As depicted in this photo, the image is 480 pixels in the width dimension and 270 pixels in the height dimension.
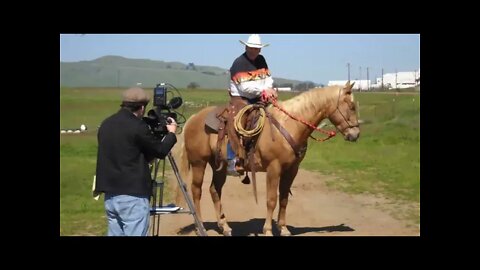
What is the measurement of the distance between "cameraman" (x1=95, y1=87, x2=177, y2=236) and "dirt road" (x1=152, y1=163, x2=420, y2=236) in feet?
8.80

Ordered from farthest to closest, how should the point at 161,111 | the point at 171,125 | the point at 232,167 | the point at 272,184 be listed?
the point at 232,167
the point at 272,184
the point at 161,111
the point at 171,125

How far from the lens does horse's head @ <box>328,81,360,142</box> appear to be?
660 centimetres

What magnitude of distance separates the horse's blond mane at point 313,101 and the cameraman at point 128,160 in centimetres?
251

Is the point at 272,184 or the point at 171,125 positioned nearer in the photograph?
the point at 171,125

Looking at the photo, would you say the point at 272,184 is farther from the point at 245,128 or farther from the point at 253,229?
the point at 253,229

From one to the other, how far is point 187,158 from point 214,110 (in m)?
0.79

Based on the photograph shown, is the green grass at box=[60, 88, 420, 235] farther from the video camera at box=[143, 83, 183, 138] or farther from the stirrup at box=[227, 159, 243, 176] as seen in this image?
the video camera at box=[143, 83, 183, 138]

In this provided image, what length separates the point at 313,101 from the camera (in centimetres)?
668

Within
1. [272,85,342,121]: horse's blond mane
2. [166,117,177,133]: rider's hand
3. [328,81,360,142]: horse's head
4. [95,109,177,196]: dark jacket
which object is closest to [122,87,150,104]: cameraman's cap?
[95,109,177,196]: dark jacket

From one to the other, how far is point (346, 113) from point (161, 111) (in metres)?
2.49

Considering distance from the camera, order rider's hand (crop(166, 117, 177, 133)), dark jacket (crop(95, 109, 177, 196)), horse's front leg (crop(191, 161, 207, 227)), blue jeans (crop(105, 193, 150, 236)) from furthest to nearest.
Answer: horse's front leg (crop(191, 161, 207, 227)) < rider's hand (crop(166, 117, 177, 133)) < blue jeans (crop(105, 193, 150, 236)) < dark jacket (crop(95, 109, 177, 196))

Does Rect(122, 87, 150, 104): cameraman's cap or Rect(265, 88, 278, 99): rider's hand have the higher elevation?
Rect(265, 88, 278, 99): rider's hand

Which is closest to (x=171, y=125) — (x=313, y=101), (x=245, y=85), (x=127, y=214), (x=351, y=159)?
(x=127, y=214)

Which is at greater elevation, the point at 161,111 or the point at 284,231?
the point at 161,111
